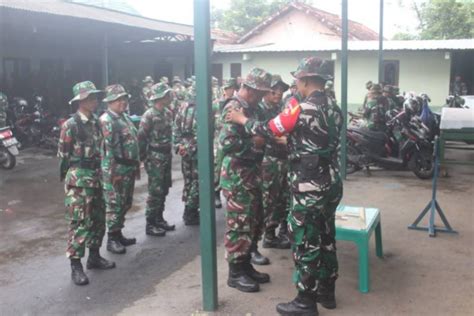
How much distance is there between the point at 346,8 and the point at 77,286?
5630 millimetres

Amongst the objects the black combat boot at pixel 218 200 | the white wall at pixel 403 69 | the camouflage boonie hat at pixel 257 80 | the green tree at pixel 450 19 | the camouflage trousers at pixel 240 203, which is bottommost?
the black combat boot at pixel 218 200

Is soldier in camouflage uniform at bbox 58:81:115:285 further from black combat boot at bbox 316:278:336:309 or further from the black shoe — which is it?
black combat boot at bbox 316:278:336:309

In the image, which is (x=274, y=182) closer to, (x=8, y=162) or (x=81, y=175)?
(x=81, y=175)

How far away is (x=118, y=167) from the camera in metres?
5.04

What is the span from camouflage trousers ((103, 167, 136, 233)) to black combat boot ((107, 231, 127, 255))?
0.06 metres

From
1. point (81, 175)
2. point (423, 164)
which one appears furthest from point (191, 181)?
point (423, 164)

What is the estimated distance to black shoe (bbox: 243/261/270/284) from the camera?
4.13m

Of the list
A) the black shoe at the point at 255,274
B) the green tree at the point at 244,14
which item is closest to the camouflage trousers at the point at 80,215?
the black shoe at the point at 255,274

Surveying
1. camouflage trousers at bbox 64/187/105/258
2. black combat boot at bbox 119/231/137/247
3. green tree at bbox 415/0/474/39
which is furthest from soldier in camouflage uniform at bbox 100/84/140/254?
green tree at bbox 415/0/474/39

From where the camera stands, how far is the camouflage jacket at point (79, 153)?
14.0 feet

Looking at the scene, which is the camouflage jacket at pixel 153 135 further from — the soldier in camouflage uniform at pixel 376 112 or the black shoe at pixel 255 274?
the soldier in camouflage uniform at pixel 376 112

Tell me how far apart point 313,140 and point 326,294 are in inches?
46.6

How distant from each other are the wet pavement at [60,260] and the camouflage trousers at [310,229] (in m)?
1.40

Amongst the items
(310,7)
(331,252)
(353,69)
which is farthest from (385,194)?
(310,7)
